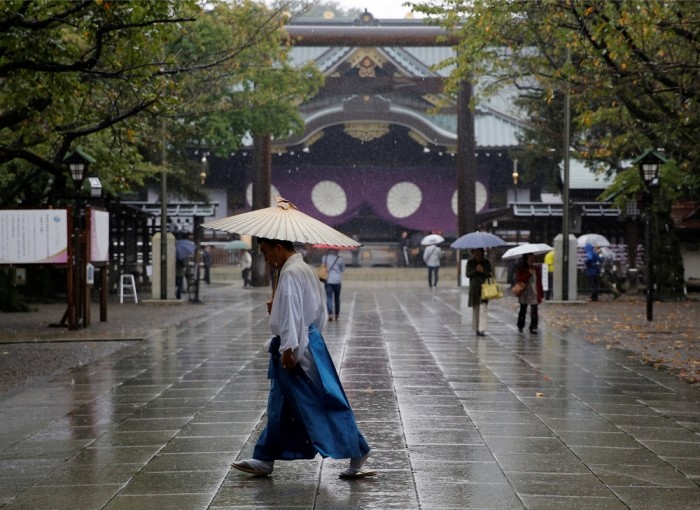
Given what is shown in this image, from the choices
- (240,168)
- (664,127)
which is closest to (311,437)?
(664,127)

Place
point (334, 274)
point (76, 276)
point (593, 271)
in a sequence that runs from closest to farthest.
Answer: point (76, 276) → point (334, 274) → point (593, 271)

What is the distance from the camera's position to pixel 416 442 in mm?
6949

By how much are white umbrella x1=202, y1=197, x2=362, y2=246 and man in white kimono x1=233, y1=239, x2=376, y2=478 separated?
175mm

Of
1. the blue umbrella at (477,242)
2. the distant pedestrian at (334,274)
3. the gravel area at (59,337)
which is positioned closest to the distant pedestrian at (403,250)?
the gravel area at (59,337)

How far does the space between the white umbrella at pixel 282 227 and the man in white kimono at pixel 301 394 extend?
0.57ft

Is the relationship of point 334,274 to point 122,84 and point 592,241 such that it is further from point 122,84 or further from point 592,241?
point 592,241

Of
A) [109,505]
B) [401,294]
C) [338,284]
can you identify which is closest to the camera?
[109,505]

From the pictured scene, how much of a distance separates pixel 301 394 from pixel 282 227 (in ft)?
3.25

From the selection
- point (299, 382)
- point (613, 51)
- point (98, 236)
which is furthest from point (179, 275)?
point (299, 382)

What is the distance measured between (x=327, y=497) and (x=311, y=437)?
37cm

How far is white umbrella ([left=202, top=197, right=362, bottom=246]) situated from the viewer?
5855 millimetres

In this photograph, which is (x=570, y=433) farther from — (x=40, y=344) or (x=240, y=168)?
(x=240, y=168)

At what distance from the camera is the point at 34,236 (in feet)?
50.9

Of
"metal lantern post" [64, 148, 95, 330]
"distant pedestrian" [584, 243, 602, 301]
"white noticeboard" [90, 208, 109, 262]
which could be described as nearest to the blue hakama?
"metal lantern post" [64, 148, 95, 330]
